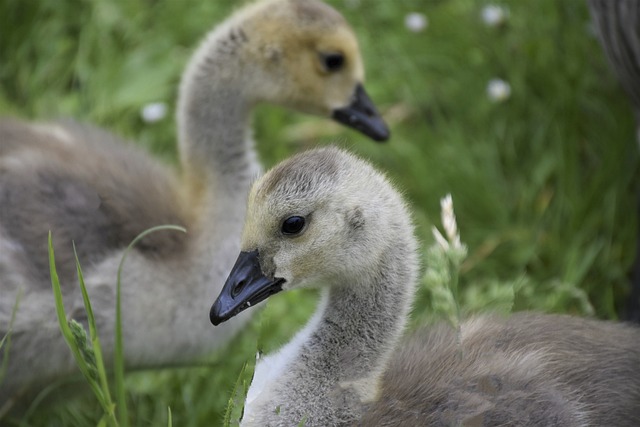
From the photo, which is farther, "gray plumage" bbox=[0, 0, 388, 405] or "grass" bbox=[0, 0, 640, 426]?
"grass" bbox=[0, 0, 640, 426]

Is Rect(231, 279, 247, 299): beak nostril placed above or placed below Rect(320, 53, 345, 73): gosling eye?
above

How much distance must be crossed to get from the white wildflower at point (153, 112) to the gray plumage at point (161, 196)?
0.83 meters

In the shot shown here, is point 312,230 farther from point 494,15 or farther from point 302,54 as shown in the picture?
point 494,15

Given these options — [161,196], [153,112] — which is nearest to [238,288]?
[161,196]

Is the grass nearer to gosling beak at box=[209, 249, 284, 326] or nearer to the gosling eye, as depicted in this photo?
the gosling eye

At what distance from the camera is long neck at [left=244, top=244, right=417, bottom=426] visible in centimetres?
259

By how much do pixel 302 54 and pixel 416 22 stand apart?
1.26 meters

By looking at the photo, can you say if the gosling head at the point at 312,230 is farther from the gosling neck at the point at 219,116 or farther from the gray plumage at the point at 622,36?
the gray plumage at the point at 622,36

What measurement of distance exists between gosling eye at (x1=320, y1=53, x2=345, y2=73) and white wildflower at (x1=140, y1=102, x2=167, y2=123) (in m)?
1.13

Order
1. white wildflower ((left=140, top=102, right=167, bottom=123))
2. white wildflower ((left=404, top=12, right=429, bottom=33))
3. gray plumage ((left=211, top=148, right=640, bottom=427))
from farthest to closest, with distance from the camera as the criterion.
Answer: white wildflower ((left=404, top=12, right=429, bottom=33)) < white wildflower ((left=140, top=102, right=167, bottom=123)) < gray plumage ((left=211, top=148, right=640, bottom=427))

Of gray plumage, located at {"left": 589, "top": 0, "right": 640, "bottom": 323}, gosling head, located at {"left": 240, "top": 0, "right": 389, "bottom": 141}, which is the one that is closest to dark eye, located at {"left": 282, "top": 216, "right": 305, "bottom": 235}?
gosling head, located at {"left": 240, "top": 0, "right": 389, "bottom": 141}

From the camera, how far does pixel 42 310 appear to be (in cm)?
310

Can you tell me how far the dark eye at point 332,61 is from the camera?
3.67 metres

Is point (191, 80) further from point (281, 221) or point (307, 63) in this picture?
point (281, 221)
